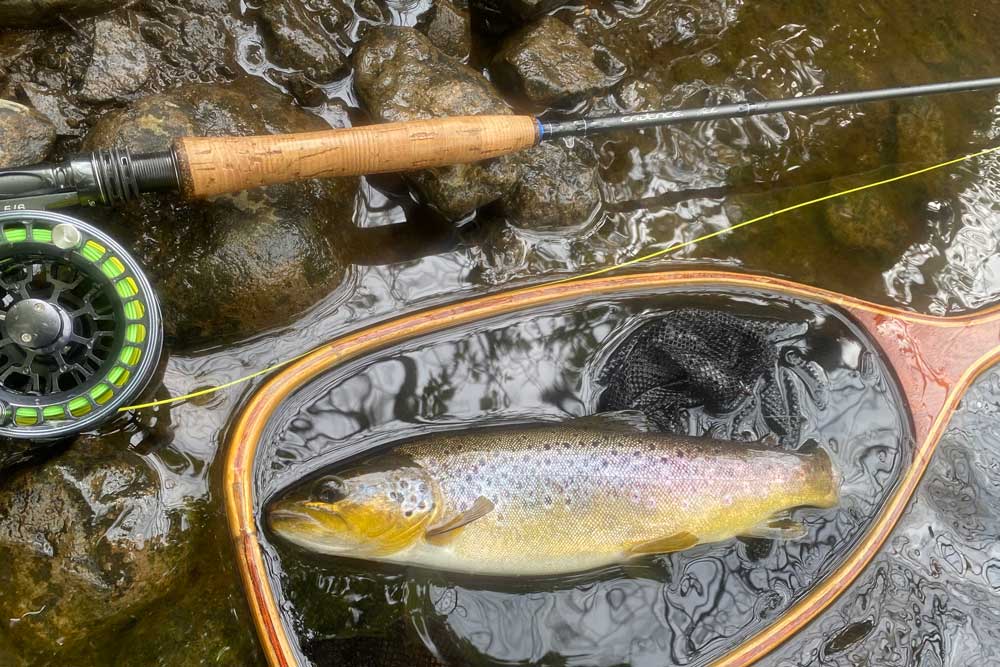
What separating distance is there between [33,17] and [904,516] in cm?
365

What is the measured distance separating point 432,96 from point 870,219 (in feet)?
6.24

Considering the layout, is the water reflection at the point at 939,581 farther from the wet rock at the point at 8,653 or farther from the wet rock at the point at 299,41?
the wet rock at the point at 299,41

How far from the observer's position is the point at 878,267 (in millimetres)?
3045

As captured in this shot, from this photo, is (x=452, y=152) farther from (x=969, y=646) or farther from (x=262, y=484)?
(x=969, y=646)

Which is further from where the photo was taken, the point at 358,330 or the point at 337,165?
the point at 358,330

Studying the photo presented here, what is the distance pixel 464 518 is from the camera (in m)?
2.37

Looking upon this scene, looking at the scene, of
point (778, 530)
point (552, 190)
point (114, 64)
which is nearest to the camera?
point (114, 64)

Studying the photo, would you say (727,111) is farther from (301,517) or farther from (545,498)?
(301,517)

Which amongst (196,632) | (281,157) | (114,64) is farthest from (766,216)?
(196,632)

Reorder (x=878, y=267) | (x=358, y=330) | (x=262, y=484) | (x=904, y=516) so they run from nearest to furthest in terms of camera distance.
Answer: (x=262, y=484)
(x=358, y=330)
(x=904, y=516)
(x=878, y=267)

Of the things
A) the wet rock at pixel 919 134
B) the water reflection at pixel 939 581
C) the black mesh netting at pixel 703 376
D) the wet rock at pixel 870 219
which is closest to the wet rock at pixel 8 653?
the black mesh netting at pixel 703 376

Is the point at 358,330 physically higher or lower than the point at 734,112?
lower

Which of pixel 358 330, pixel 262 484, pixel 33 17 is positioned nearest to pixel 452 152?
pixel 358 330

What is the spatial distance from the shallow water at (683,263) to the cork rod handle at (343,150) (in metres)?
0.46
